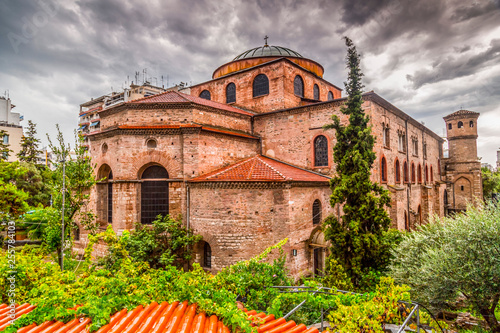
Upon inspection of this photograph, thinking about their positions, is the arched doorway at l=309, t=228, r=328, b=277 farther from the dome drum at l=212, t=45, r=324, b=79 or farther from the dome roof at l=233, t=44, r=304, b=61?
the dome roof at l=233, t=44, r=304, b=61

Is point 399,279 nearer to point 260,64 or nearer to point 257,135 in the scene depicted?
point 257,135

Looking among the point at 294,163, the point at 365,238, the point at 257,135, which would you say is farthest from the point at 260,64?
the point at 365,238

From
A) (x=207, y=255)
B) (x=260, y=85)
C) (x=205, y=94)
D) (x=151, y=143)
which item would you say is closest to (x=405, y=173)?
(x=260, y=85)

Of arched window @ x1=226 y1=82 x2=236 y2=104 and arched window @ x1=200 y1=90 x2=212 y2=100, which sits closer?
arched window @ x1=226 y1=82 x2=236 y2=104

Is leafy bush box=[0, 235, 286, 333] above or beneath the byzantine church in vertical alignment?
beneath

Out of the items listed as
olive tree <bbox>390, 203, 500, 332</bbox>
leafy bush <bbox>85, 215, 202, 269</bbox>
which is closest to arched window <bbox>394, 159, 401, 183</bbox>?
olive tree <bbox>390, 203, 500, 332</bbox>

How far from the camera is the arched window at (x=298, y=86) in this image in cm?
1834

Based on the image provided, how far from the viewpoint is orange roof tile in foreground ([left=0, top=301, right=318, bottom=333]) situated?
351 cm

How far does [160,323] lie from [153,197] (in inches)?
389

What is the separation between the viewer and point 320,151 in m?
14.9

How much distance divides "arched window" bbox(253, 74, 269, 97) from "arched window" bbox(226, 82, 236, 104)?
5.63 feet

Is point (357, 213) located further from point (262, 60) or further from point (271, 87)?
point (262, 60)

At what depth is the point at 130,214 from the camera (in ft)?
40.9

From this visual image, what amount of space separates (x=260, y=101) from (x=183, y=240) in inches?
411
